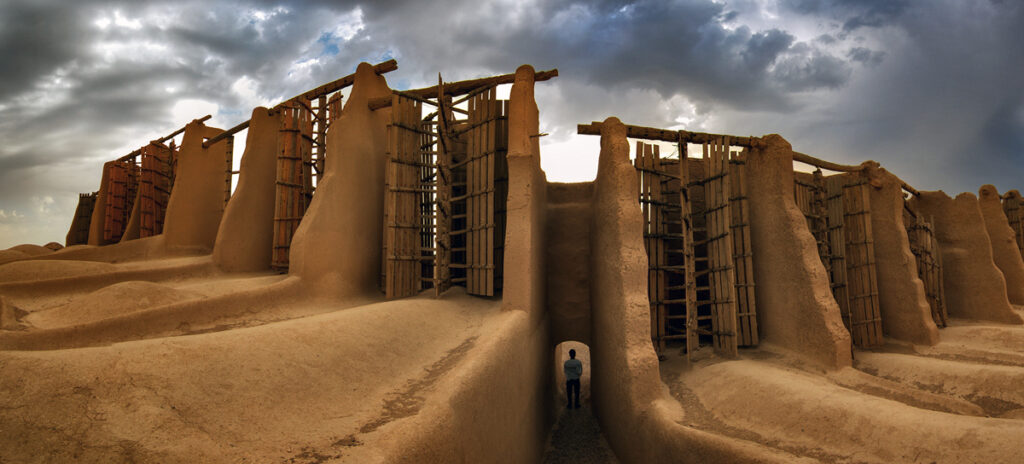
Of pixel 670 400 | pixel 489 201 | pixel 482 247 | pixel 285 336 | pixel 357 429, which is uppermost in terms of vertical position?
pixel 489 201

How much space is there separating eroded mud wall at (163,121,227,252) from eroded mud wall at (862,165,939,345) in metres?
18.0

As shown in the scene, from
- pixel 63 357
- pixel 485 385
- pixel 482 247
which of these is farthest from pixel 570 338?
pixel 63 357

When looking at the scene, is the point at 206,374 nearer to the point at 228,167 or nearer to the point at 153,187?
the point at 228,167

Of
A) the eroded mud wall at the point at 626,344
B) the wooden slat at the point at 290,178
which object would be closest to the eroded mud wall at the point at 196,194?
the wooden slat at the point at 290,178

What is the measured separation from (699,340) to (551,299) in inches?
129

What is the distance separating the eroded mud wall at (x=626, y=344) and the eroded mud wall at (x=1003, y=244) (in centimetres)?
1069

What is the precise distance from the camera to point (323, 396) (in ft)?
15.3

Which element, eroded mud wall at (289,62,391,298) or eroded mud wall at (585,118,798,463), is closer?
eroded mud wall at (585,118,798,463)

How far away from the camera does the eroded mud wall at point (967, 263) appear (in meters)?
12.4

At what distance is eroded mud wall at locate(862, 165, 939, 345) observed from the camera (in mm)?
10375

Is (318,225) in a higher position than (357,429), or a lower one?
higher

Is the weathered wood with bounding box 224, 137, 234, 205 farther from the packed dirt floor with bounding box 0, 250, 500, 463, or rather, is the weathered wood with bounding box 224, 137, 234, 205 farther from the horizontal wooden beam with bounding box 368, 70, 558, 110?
the horizontal wooden beam with bounding box 368, 70, 558, 110

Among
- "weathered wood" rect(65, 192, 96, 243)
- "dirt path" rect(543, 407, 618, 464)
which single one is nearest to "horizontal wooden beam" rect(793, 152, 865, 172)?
"dirt path" rect(543, 407, 618, 464)

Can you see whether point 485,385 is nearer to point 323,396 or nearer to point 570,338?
point 323,396
